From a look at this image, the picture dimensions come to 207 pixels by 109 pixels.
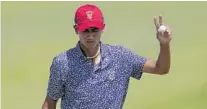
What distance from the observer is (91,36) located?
1976 mm

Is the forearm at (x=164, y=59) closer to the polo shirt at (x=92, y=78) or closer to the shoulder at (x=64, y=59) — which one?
the polo shirt at (x=92, y=78)

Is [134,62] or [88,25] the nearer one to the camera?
[88,25]

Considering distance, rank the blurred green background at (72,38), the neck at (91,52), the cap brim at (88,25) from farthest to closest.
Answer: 1. the blurred green background at (72,38)
2. the neck at (91,52)
3. the cap brim at (88,25)

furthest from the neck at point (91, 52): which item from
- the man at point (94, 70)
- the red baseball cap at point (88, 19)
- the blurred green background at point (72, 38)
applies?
the blurred green background at point (72, 38)

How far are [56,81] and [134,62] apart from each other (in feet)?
1.12

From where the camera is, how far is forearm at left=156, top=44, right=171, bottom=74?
207 cm

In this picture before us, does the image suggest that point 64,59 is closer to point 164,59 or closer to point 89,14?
point 89,14

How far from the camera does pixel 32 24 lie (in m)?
4.00

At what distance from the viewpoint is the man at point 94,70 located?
2049mm

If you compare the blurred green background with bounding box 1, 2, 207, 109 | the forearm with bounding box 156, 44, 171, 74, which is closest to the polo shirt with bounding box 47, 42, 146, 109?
the forearm with bounding box 156, 44, 171, 74

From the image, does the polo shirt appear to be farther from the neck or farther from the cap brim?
the cap brim

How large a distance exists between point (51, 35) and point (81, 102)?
1989 millimetres

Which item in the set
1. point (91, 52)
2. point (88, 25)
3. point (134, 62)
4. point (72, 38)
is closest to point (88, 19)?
point (88, 25)

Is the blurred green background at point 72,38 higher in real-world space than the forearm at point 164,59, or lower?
lower
